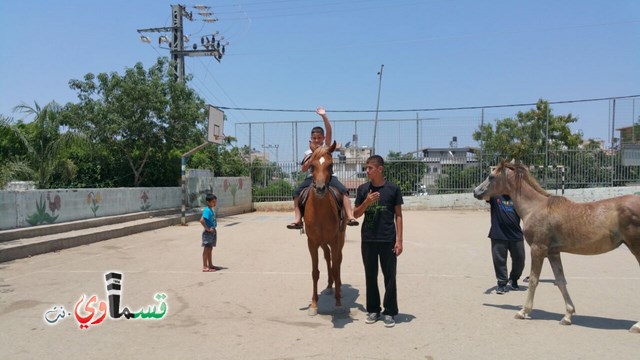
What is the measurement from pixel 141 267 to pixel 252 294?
11.6 feet

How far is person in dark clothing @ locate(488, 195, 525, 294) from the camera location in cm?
724

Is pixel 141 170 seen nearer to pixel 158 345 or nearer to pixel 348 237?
pixel 348 237

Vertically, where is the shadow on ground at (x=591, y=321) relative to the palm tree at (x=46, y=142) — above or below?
below

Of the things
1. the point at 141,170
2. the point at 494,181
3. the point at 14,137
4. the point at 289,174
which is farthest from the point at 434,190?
the point at 14,137

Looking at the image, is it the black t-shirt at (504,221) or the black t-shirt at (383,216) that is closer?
the black t-shirt at (383,216)

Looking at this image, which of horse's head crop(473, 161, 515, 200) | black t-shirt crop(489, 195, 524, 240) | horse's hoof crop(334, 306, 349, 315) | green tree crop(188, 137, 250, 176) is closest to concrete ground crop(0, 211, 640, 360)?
horse's hoof crop(334, 306, 349, 315)

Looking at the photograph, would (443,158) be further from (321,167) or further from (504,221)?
(321,167)

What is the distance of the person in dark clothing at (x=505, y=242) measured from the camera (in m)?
7.24

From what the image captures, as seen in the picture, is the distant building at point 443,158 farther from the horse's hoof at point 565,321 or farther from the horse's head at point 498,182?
the horse's hoof at point 565,321

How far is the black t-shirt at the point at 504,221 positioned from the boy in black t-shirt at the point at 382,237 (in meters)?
2.56

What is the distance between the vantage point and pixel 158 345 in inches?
194

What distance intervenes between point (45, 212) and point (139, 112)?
824 cm

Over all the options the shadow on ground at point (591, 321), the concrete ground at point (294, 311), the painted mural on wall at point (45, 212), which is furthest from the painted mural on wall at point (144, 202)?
the shadow on ground at point (591, 321)

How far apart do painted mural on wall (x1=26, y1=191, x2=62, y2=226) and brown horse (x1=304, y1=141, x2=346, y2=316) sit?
397 inches
